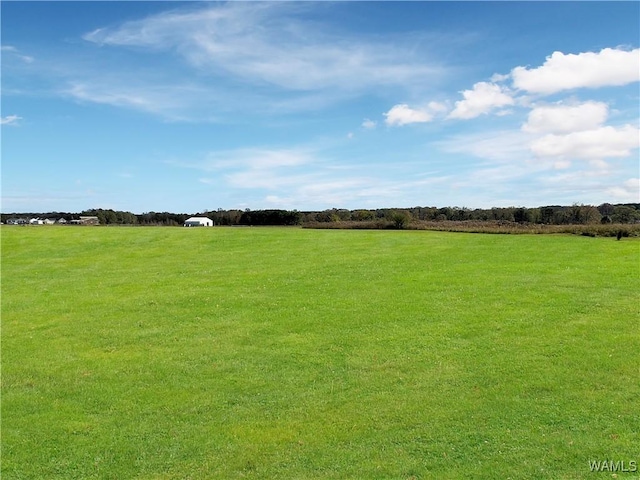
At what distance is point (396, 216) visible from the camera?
45406 mm

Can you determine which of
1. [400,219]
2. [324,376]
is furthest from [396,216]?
[324,376]

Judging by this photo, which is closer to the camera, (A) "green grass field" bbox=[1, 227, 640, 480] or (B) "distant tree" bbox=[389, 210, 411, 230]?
(A) "green grass field" bbox=[1, 227, 640, 480]

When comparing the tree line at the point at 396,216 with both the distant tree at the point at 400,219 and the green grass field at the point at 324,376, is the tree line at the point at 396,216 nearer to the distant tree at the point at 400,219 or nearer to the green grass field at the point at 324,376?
the distant tree at the point at 400,219

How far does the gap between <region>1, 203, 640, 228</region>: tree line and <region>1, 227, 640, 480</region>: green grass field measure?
A: 30.4 meters

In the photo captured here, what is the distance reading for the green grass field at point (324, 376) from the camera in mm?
5402

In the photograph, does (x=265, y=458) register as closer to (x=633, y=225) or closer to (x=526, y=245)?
(x=526, y=245)

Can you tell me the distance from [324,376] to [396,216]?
1521 inches

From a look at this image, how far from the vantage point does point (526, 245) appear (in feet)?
86.9

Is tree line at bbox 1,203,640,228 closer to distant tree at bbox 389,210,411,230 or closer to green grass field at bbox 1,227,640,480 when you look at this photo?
distant tree at bbox 389,210,411,230

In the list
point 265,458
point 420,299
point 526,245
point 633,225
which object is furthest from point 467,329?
point 633,225

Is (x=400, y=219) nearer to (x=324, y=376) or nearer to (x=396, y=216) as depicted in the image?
(x=396, y=216)

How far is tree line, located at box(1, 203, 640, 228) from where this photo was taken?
45.2m

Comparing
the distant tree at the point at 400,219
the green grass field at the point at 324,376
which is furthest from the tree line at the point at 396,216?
the green grass field at the point at 324,376

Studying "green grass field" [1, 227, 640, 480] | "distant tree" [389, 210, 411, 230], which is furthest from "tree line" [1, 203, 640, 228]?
"green grass field" [1, 227, 640, 480]
